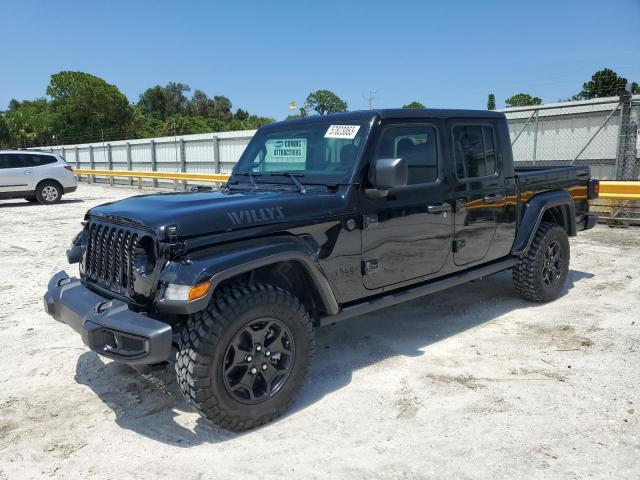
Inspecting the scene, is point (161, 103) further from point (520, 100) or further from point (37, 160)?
point (37, 160)

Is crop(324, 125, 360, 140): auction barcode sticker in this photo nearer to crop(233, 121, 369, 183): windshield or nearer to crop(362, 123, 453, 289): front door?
crop(233, 121, 369, 183): windshield

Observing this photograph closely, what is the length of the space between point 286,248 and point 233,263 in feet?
1.20

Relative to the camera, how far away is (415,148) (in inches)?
164

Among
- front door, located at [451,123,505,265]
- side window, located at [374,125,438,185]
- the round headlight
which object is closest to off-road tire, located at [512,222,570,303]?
front door, located at [451,123,505,265]

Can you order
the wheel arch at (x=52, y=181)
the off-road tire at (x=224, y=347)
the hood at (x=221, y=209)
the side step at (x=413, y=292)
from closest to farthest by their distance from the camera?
1. the off-road tire at (x=224, y=347)
2. the hood at (x=221, y=209)
3. the side step at (x=413, y=292)
4. the wheel arch at (x=52, y=181)

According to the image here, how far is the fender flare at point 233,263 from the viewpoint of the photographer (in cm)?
283

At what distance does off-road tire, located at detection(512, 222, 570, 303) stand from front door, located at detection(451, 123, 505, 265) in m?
0.67

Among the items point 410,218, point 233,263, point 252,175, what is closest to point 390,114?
point 410,218

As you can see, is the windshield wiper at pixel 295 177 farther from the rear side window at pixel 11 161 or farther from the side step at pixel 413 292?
the rear side window at pixel 11 161

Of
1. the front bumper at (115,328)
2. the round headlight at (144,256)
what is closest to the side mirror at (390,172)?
the round headlight at (144,256)

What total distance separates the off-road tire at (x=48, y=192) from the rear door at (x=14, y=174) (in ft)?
0.84

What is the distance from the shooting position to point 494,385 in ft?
12.0

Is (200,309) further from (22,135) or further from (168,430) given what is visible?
(22,135)

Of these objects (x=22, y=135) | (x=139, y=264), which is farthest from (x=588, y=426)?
(x=22, y=135)
